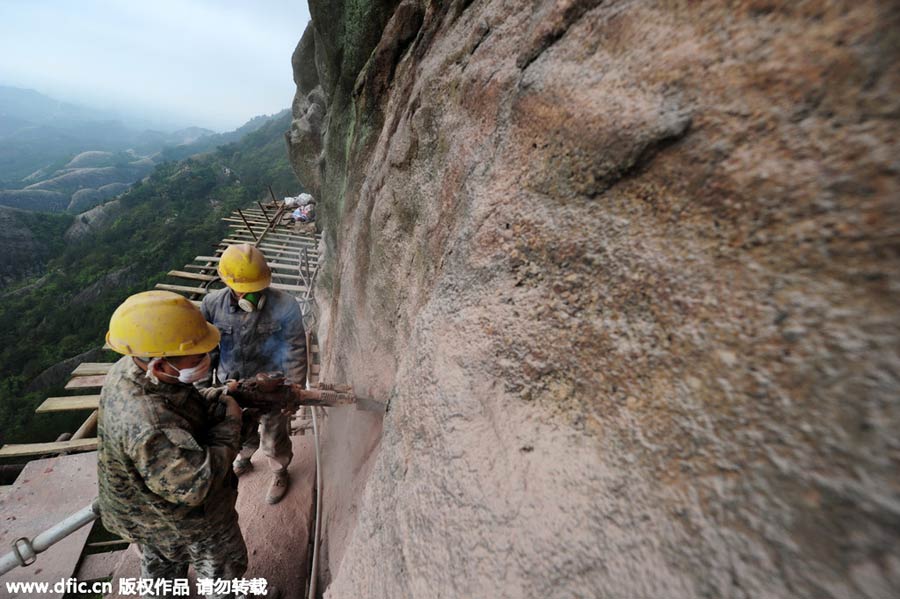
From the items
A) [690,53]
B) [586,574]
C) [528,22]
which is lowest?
[586,574]

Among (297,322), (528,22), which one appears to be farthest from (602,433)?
(297,322)

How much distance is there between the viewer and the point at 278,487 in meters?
4.01

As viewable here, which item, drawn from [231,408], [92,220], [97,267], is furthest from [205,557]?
[92,220]

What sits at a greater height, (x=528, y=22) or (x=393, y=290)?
(x=528, y=22)

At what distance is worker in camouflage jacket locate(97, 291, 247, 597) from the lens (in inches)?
77.9

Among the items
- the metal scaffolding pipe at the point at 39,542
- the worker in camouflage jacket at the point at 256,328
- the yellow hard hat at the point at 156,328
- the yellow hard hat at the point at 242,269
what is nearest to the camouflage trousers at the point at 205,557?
the metal scaffolding pipe at the point at 39,542

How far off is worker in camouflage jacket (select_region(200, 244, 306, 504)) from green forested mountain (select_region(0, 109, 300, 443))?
500 inches

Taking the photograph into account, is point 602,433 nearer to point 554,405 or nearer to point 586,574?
point 554,405

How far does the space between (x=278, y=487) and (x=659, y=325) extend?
14.2 feet

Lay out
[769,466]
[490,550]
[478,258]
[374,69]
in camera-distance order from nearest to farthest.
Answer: [769,466] → [490,550] → [478,258] → [374,69]

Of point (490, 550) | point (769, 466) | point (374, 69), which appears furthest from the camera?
point (374, 69)

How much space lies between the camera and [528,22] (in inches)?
63.9

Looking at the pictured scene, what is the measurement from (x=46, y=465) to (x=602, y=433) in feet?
23.7

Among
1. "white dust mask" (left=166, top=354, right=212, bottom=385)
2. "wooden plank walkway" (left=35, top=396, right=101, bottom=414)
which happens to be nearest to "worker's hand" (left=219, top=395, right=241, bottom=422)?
"white dust mask" (left=166, top=354, right=212, bottom=385)
